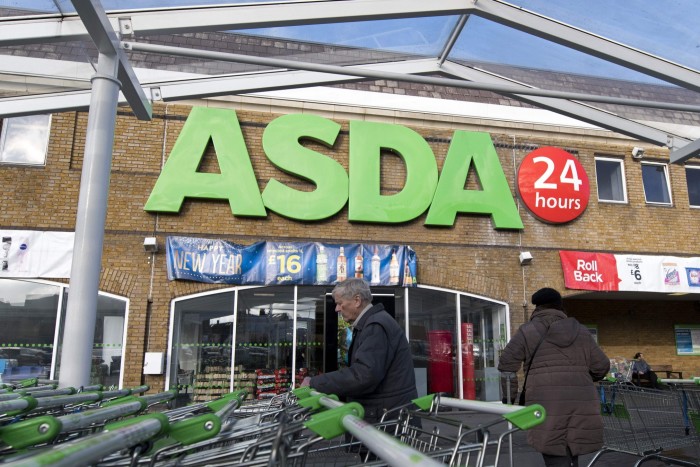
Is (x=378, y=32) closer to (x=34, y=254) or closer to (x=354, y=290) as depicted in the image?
(x=354, y=290)

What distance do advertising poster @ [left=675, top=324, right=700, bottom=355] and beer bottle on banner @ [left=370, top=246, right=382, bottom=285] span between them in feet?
31.6

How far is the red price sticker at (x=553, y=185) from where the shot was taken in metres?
13.4

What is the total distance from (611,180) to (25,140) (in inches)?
534

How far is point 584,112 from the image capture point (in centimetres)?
1065

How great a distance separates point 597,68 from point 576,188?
5.16 metres

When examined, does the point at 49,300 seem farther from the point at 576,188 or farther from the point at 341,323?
the point at 576,188

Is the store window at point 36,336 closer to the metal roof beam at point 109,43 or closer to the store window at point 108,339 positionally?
the store window at point 108,339

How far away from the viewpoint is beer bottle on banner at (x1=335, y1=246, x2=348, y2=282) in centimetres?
1202

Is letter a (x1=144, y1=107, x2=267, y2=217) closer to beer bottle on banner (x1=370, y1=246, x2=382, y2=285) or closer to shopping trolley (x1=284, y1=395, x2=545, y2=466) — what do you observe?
beer bottle on banner (x1=370, y1=246, x2=382, y2=285)

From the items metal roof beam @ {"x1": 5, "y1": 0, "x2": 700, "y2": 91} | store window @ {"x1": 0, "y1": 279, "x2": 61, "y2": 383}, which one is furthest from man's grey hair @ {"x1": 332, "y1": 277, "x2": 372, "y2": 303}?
store window @ {"x1": 0, "y1": 279, "x2": 61, "y2": 383}

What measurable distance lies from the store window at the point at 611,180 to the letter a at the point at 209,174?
8491mm

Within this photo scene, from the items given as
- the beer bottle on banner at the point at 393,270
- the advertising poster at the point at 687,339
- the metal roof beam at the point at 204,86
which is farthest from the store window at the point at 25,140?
the advertising poster at the point at 687,339

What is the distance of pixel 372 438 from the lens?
65.9 inches

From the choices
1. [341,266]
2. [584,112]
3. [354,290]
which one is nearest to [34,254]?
[341,266]
